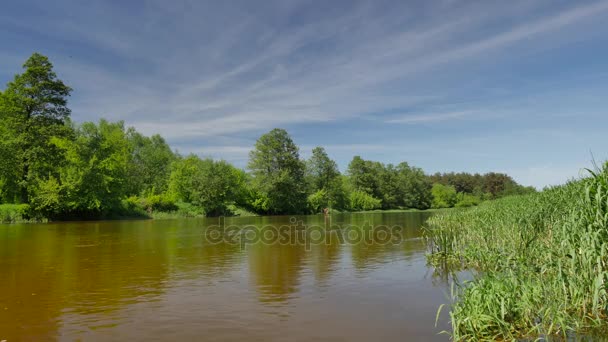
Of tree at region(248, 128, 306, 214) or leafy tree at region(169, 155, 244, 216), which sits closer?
leafy tree at region(169, 155, 244, 216)

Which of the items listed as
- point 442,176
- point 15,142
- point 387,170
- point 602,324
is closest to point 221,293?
point 602,324

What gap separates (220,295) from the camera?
35.4 feet

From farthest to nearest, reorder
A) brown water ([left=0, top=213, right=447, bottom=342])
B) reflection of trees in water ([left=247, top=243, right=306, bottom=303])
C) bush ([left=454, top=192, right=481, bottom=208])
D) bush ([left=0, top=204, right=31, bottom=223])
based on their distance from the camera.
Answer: bush ([left=454, top=192, right=481, bottom=208]) < bush ([left=0, top=204, right=31, bottom=223]) < reflection of trees in water ([left=247, top=243, right=306, bottom=303]) < brown water ([left=0, top=213, right=447, bottom=342])

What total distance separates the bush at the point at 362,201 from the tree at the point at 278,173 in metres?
16.7

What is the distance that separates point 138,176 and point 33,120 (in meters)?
36.8

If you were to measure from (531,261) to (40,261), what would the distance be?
55.5ft

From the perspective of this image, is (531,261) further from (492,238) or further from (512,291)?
(492,238)

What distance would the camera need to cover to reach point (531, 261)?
9.20m

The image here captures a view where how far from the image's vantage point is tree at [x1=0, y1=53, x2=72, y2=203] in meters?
43.4

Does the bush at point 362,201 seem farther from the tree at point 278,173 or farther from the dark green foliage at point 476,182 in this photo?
the dark green foliage at point 476,182

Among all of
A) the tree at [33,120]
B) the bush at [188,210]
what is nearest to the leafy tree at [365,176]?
the bush at [188,210]

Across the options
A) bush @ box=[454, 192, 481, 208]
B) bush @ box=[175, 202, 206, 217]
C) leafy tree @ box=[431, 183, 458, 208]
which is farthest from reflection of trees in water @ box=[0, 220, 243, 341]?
bush @ box=[454, 192, 481, 208]

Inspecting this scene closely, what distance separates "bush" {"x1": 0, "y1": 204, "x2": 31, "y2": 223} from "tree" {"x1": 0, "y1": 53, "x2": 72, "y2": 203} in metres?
2.16

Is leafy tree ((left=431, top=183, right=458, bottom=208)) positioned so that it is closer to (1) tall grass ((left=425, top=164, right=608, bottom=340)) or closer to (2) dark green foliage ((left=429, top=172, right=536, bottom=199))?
(2) dark green foliage ((left=429, top=172, right=536, bottom=199))
